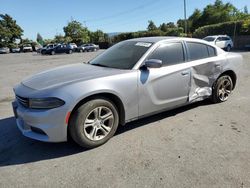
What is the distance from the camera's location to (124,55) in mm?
4312

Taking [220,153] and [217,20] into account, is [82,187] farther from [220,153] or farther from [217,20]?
[217,20]

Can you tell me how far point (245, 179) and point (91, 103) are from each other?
2097mm

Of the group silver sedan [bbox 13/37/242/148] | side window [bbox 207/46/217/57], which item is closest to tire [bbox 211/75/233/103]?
silver sedan [bbox 13/37/242/148]

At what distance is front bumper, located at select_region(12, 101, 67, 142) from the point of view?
3111 mm

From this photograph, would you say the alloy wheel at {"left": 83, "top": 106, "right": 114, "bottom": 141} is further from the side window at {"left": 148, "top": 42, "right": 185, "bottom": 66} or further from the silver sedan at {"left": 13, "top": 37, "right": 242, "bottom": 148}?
the side window at {"left": 148, "top": 42, "right": 185, "bottom": 66}

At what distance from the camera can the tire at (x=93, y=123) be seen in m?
3.27

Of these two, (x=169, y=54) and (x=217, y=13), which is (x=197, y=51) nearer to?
(x=169, y=54)

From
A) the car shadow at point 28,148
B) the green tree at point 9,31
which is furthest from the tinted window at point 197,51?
the green tree at point 9,31

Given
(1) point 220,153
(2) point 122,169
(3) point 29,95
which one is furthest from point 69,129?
(1) point 220,153

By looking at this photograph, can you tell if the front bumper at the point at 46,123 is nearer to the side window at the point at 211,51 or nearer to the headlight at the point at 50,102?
the headlight at the point at 50,102

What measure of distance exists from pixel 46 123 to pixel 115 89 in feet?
3.50

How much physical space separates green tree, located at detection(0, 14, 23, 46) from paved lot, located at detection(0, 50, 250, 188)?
2647 inches

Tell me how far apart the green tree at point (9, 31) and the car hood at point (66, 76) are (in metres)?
67.1

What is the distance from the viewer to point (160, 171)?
288 centimetres
